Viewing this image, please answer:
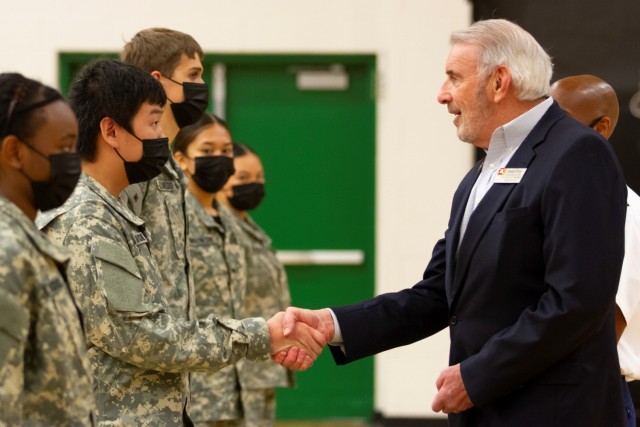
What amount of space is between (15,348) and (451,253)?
1.40m

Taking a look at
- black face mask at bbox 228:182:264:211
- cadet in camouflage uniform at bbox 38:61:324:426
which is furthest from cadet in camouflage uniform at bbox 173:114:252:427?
cadet in camouflage uniform at bbox 38:61:324:426

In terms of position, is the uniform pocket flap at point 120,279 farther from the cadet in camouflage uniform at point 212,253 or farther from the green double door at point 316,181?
the green double door at point 316,181

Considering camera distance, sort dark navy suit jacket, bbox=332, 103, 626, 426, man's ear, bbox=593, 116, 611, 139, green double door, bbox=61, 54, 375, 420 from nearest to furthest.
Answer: dark navy suit jacket, bbox=332, 103, 626, 426
man's ear, bbox=593, 116, 611, 139
green double door, bbox=61, 54, 375, 420

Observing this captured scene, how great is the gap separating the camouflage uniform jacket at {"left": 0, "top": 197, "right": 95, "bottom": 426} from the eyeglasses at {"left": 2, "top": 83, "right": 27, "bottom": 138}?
154 mm

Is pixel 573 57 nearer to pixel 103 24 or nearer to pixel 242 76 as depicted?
pixel 242 76

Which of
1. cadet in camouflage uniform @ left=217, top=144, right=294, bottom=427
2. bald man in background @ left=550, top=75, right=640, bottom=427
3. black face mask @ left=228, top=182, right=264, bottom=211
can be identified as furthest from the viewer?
black face mask @ left=228, top=182, right=264, bottom=211

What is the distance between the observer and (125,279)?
275 centimetres

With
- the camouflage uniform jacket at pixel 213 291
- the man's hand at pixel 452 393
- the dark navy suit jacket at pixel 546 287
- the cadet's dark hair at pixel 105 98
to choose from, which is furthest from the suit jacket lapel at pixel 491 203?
the camouflage uniform jacket at pixel 213 291

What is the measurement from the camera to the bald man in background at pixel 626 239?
338cm

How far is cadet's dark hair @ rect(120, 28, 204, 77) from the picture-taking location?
3768 millimetres

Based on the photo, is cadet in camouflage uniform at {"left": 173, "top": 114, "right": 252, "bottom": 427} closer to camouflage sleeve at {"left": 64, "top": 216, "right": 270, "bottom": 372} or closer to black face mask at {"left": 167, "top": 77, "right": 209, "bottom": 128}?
black face mask at {"left": 167, "top": 77, "right": 209, "bottom": 128}

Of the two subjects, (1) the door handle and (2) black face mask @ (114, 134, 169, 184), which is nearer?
(2) black face mask @ (114, 134, 169, 184)

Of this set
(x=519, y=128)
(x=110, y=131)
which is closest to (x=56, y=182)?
(x=110, y=131)

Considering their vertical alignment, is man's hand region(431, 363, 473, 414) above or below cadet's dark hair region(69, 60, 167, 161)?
below
